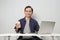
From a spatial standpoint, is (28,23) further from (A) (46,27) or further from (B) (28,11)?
(A) (46,27)

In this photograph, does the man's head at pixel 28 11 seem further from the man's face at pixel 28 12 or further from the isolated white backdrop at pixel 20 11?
the isolated white backdrop at pixel 20 11

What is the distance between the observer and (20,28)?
125 inches

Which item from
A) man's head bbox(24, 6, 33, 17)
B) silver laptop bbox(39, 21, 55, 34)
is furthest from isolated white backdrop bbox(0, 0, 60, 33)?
silver laptop bbox(39, 21, 55, 34)

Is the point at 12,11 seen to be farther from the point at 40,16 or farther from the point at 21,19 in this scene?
the point at 40,16

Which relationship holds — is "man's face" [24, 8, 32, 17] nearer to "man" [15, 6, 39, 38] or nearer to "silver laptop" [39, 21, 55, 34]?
"man" [15, 6, 39, 38]

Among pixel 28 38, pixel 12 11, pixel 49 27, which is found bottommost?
pixel 28 38

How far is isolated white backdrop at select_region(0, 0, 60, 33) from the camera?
3.46 meters

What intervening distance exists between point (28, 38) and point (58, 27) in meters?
1.05

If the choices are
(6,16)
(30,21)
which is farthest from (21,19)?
(6,16)

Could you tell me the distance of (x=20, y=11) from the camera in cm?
349

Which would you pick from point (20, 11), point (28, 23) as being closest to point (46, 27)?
point (28, 23)

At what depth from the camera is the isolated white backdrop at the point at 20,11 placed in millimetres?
3465

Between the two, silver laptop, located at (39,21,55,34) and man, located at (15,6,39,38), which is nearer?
silver laptop, located at (39,21,55,34)

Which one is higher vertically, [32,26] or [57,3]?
[57,3]
